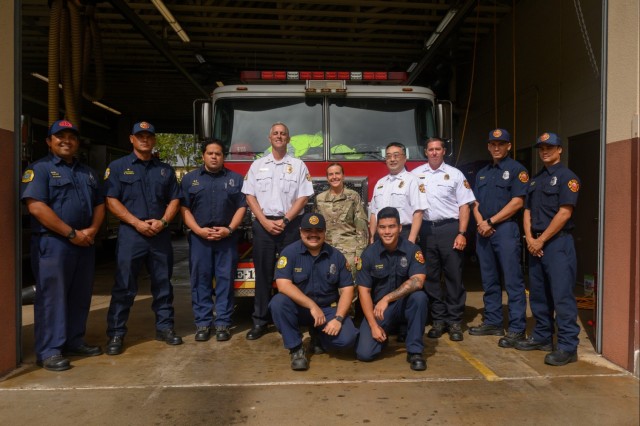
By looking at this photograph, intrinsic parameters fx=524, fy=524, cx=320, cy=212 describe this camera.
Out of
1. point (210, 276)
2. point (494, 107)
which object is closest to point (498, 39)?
point (494, 107)

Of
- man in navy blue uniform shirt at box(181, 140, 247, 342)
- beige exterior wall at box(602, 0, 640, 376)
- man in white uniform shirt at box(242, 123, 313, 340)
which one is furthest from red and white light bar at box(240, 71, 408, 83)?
beige exterior wall at box(602, 0, 640, 376)

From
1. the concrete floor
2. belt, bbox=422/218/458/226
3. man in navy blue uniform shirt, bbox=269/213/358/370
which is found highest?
belt, bbox=422/218/458/226

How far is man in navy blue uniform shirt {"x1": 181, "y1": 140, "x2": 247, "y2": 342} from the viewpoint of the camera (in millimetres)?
4699

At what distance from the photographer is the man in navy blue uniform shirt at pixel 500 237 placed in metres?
4.54

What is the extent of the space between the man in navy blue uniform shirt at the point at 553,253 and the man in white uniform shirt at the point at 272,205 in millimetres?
1970

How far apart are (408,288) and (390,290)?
16 cm

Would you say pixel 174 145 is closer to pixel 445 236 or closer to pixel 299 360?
pixel 445 236

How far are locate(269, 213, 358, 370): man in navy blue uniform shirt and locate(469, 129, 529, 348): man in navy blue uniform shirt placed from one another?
4.73ft

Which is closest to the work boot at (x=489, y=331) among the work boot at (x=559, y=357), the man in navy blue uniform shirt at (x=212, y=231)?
the work boot at (x=559, y=357)

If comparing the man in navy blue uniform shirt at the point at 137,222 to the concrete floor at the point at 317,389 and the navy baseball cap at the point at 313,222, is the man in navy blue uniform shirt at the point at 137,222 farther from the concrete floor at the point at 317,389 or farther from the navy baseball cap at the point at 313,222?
the navy baseball cap at the point at 313,222

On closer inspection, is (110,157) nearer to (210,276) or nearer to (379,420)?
(210,276)

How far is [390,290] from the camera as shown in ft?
13.5

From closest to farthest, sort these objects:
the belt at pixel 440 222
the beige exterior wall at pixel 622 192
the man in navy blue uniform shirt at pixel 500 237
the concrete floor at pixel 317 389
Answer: the concrete floor at pixel 317 389 < the beige exterior wall at pixel 622 192 < the man in navy blue uniform shirt at pixel 500 237 < the belt at pixel 440 222

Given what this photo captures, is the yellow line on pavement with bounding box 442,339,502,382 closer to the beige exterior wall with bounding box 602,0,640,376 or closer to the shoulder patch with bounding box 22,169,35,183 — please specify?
the beige exterior wall with bounding box 602,0,640,376
